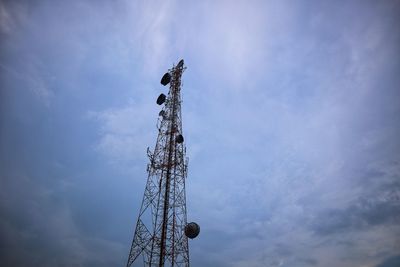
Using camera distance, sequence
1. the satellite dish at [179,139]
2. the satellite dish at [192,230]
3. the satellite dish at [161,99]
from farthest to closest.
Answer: the satellite dish at [161,99]
the satellite dish at [179,139]
the satellite dish at [192,230]

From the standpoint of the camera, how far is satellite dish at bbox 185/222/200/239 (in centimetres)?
2508

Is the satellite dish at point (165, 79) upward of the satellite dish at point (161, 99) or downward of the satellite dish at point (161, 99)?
upward

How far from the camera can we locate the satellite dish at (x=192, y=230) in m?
25.1

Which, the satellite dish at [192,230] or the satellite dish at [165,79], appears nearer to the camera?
the satellite dish at [192,230]

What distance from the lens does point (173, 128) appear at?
29.6 meters

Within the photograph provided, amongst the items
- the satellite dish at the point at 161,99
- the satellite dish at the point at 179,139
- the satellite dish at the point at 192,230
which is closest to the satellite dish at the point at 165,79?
the satellite dish at the point at 161,99

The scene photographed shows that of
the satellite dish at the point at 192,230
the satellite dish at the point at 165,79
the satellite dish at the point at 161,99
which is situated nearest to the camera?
the satellite dish at the point at 192,230

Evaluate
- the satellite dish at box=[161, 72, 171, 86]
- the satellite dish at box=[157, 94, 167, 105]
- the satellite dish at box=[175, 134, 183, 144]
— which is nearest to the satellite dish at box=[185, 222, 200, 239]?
the satellite dish at box=[175, 134, 183, 144]

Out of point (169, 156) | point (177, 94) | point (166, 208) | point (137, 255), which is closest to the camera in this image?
point (137, 255)

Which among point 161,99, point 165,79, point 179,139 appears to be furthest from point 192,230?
point 165,79

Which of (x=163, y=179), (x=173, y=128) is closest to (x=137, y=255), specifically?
(x=163, y=179)

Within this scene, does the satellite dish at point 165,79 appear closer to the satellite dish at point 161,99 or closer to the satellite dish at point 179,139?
the satellite dish at point 161,99

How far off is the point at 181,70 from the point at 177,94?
3152mm

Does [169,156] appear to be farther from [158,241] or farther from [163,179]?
[158,241]
